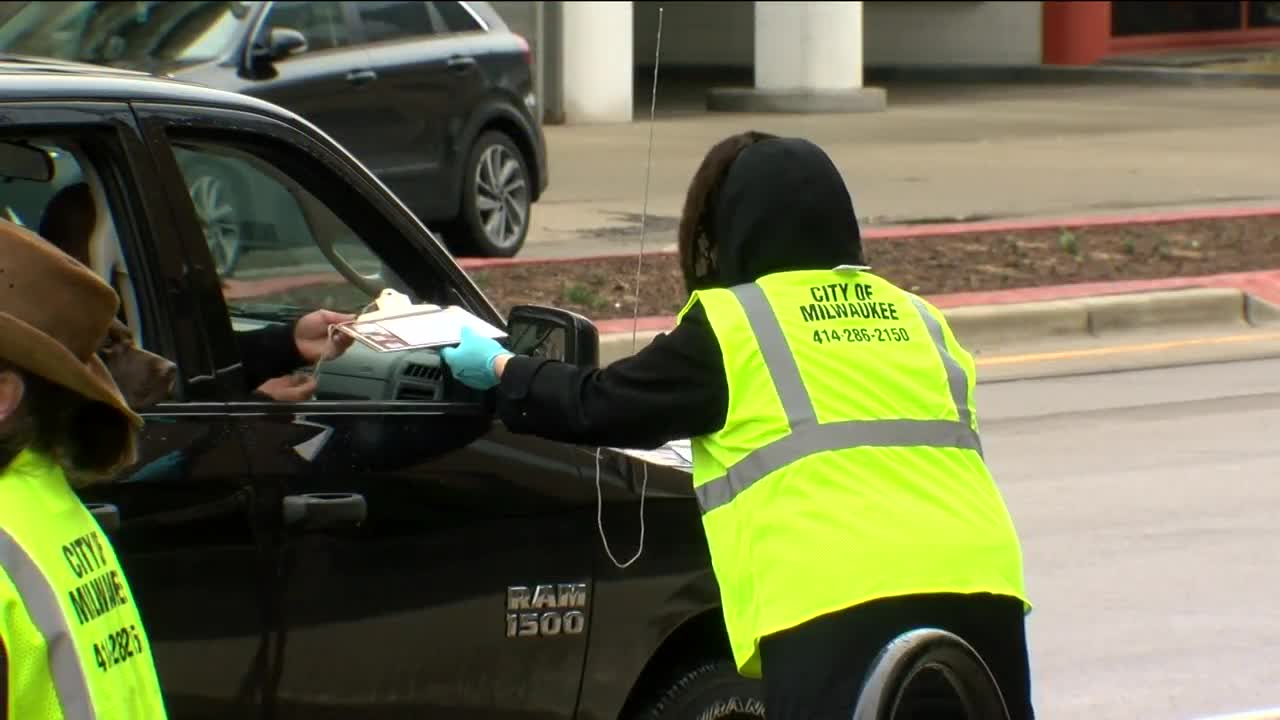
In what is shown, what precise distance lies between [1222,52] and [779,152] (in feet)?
118

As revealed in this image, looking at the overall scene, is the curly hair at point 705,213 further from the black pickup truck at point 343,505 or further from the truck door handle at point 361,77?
the truck door handle at point 361,77

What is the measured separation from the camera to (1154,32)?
123 ft

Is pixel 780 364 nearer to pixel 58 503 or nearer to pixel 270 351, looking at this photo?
pixel 270 351

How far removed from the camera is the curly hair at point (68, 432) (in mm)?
2420

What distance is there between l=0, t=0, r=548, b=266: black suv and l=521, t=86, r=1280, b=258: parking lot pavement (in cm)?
75

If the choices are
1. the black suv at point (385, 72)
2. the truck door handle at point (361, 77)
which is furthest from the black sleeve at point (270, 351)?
the truck door handle at point (361, 77)

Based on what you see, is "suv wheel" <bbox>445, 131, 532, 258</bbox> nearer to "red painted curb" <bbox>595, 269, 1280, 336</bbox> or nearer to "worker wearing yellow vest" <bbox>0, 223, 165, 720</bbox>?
"red painted curb" <bbox>595, 269, 1280, 336</bbox>

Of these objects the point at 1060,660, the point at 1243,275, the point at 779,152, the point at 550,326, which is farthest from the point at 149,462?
the point at 1243,275

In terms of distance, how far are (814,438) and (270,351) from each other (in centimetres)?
114

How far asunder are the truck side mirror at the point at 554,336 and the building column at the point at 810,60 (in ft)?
77.2

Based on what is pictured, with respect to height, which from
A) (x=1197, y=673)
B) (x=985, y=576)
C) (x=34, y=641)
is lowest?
(x=1197, y=673)

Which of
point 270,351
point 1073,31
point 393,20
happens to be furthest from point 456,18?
point 1073,31

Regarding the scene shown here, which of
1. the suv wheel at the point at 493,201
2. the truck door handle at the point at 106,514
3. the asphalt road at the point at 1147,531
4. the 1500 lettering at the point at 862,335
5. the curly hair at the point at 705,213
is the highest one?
the curly hair at the point at 705,213

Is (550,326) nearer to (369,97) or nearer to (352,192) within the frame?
(352,192)
